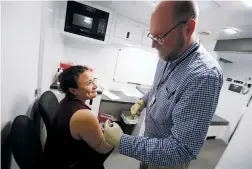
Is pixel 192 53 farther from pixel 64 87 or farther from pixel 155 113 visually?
pixel 64 87

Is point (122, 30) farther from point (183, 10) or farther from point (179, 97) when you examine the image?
point (179, 97)

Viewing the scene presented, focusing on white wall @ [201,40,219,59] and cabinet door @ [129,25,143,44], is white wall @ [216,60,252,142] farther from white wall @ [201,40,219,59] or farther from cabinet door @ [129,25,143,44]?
cabinet door @ [129,25,143,44]

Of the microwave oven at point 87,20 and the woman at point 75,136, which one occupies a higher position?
the microwave oven at point 87,20

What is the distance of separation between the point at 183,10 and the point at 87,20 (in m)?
1.64

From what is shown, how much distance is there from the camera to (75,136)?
89cm

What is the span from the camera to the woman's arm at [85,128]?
2.78ft

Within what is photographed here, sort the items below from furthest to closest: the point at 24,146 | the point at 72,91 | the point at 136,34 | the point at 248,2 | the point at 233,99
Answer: the point at 233,99 → the point at 136,34 → the point at 248,2 → the point at 72,91 → the point at 24,146

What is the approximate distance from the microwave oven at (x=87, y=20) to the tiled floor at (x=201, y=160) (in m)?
1.80

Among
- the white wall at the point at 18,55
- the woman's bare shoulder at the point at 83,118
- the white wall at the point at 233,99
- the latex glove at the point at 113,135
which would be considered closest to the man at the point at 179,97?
the latex glove at the point at 113,135

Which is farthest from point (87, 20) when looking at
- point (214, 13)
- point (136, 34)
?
point (214, 13)

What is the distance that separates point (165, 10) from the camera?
0.70 m

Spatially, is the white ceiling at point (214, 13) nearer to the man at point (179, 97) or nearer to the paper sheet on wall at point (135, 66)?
the paper sheet on wall at point (135, 66)

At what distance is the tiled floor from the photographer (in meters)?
2.04

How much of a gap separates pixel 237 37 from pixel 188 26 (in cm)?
222
